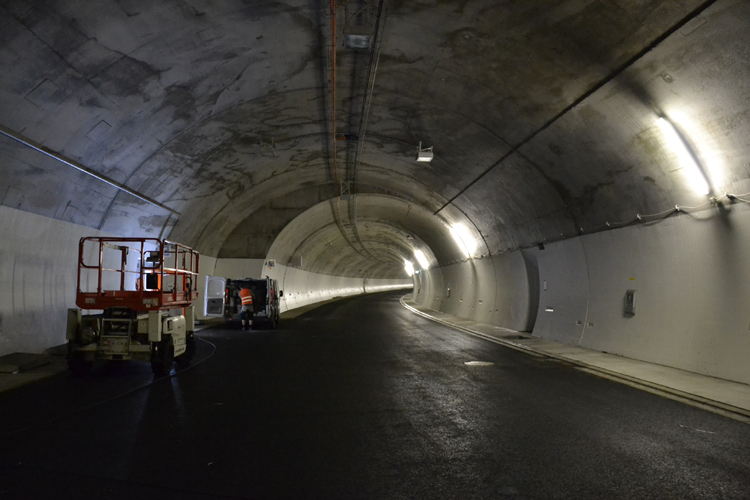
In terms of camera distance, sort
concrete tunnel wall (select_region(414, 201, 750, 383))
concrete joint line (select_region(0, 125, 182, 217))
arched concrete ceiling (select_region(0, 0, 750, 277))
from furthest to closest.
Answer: concrete tunnel wall (select_region(414, 201, 750, 383))
concrete joint line (select_region(0, 125, 182, 217))
arched concrete ceiling (select_region(0, 0, 750, 277))

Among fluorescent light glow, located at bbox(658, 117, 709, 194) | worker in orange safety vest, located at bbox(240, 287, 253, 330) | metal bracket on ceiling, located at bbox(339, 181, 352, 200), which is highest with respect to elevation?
metal bracket on ceiling, located at bbox(339, 181, 352, 200)

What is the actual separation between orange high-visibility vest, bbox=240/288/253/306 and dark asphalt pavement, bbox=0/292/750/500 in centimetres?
1241

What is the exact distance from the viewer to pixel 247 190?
78.7 feet

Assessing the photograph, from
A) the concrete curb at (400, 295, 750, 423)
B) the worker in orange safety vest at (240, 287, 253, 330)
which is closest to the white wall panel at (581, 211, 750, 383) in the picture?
the concrete curb at (400, 295, 750, 423)

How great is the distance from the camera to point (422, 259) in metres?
44.2

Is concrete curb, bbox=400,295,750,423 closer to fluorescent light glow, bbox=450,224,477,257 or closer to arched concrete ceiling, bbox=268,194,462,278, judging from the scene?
fluorescent light glow, bbox=450,224,477,257

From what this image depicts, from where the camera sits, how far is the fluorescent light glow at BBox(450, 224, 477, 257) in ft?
82.5

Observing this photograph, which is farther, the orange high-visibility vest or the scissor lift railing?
the orange high-visibility vest

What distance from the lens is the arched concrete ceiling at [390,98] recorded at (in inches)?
337

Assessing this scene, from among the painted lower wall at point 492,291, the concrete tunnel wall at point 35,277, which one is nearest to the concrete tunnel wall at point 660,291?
the painted lower wall at point 492,291

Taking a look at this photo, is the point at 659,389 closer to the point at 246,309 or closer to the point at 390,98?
the point at 390,98

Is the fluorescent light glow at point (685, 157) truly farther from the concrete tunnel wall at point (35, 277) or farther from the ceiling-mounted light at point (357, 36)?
the concrete tunnel wall at point (35, 277)

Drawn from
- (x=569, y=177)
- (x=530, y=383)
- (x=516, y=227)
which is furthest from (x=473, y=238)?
(x=530, y=383)

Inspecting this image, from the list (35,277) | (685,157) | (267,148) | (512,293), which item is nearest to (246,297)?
(267,148)
